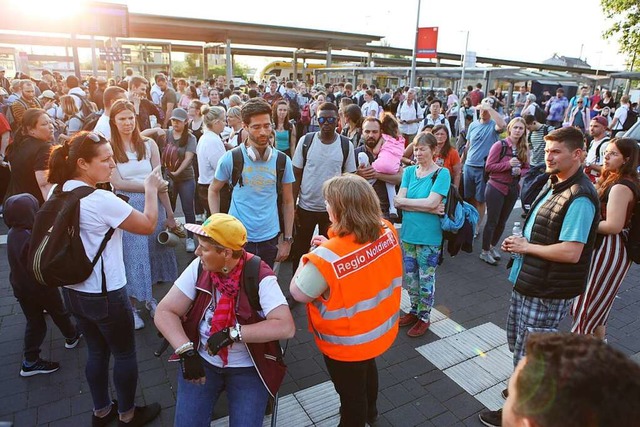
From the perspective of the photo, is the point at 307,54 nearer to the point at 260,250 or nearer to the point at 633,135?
the point at 633,135

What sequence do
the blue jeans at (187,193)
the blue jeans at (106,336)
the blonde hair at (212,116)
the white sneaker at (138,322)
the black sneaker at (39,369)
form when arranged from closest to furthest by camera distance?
the blue jeans at (106,336) → the black sneaker at (39,369) → the white sneaker at (138,322) → the blonde hair at (212,116) → the blue jeans at (187,193)

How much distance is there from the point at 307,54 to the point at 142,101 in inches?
1317

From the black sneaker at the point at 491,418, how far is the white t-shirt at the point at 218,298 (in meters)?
1.84

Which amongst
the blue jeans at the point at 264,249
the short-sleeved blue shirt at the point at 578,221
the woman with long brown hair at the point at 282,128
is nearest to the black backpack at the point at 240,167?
the blue jeans at the point at 264,249

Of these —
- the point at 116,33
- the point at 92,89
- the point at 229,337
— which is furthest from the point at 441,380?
the point at 116,33

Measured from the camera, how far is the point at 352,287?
91.4 inches

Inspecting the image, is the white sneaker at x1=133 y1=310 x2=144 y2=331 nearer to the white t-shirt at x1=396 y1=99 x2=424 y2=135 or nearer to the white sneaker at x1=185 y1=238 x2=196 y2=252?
the white sneaker at x1=185 y1=238 x2=196 y2=252

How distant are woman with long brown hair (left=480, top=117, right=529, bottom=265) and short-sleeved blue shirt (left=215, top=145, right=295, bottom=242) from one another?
341cm

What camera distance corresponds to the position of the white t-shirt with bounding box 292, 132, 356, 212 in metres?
4.38

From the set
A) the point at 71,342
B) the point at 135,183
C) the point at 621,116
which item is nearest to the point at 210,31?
the point at 621,116

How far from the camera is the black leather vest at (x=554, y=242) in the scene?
8.89 feet

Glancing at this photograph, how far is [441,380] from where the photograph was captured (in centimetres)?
356

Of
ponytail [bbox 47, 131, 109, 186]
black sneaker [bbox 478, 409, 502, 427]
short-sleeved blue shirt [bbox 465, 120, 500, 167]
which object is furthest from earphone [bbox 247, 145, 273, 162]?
short-sleeved blue shirt [bbox 465, 120, 500, 167]

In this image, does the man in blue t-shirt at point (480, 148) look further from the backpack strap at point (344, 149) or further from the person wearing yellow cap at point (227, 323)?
the person wearing yellow cap at point (227, 323)
